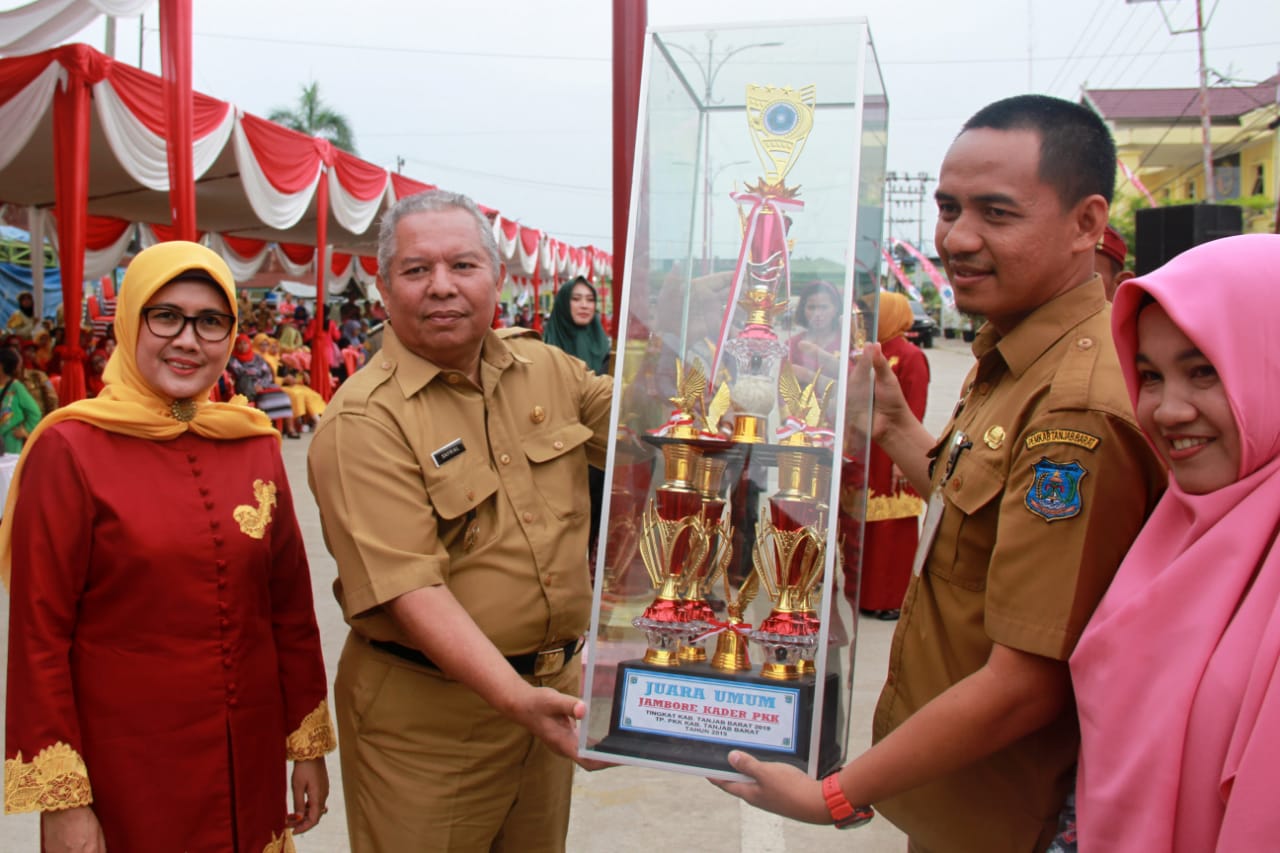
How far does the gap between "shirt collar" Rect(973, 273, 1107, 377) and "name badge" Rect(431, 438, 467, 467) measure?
993mm

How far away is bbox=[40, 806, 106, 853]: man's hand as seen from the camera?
1.69 m

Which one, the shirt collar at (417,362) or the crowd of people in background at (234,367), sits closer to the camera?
the shirt collar at (417,362)

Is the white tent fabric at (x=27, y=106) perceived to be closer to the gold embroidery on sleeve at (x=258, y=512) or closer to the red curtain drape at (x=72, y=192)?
the red curtain drape at (x=72, y=192)

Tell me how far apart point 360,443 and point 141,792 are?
0.75 metres

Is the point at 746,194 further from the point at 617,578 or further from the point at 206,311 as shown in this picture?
the point at 206,311

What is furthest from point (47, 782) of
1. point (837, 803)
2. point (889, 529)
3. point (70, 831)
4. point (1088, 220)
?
point (889, 529)

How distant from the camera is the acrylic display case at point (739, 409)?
169cm

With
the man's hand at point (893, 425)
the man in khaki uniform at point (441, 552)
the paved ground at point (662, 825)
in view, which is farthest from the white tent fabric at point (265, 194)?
the man's hand at point (893, 425)

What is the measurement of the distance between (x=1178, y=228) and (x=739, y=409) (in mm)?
5634

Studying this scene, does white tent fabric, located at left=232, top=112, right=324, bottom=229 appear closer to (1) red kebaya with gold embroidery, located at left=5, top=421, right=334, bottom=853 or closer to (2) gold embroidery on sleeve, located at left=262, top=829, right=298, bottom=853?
(1) red kebaya with gold embroidery, located at left=5, top=421, right=334, bottom=853

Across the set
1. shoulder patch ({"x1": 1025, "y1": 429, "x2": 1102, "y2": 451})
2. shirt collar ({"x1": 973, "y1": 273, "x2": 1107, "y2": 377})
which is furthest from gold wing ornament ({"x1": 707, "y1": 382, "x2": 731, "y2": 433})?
shoulder patch ({"x1": 1025, "y1": 429, "x2": 1102, "y2": 451})

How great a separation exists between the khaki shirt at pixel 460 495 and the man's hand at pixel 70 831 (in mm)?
554

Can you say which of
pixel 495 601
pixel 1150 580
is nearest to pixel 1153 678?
pixel 1150 580

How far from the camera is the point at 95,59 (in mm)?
6098
